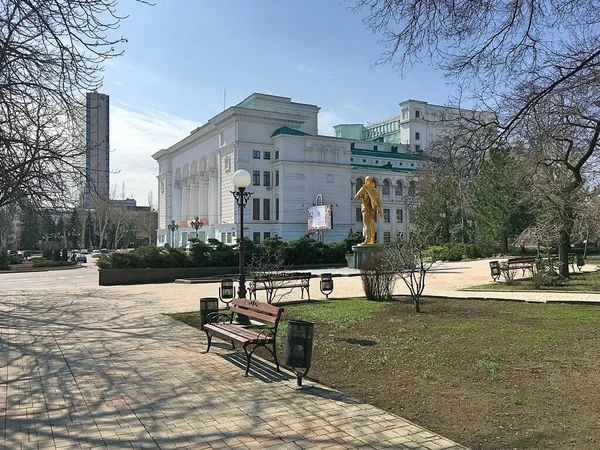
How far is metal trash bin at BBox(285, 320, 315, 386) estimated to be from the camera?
20.6ft

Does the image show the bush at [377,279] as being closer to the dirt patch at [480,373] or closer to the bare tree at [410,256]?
the bare tree at [410,256]

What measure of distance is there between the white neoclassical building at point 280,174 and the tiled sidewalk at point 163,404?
172ft

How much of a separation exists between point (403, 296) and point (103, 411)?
12685 mm

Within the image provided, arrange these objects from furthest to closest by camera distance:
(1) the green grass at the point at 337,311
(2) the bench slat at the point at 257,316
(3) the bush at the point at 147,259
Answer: (3) the bush at the point at 147,259 → (1) the green grass at the point at 337,311 → (2) the bench slat at the point at 257,316

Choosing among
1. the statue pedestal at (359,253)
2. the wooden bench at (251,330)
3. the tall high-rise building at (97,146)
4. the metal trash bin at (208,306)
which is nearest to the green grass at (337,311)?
the metal trash bin at (208,306)

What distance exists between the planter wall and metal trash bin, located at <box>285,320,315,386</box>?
20507mm

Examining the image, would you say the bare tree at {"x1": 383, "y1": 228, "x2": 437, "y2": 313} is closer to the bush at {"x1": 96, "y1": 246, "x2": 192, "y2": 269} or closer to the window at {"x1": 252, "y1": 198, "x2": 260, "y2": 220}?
the bush at {"x1": 96, "y1": 246, "x2": 192, "y2": 269}

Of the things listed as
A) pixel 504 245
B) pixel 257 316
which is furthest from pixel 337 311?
pixel 504 245

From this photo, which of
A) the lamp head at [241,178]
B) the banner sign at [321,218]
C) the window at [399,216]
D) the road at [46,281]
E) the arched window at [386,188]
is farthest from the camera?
the window at [399,216]

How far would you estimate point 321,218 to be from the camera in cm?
5662

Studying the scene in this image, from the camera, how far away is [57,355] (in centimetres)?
827

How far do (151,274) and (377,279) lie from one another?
14563 mm

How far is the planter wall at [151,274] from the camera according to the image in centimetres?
2483

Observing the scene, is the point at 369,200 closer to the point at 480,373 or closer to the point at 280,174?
the point at 480,373
